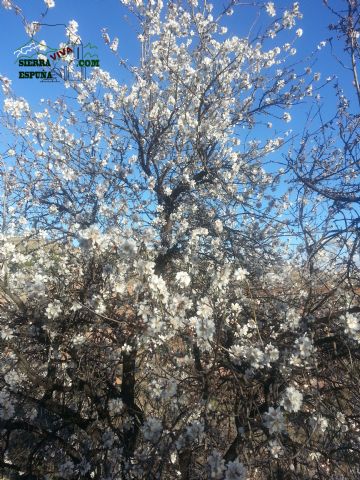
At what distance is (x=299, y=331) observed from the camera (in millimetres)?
3291

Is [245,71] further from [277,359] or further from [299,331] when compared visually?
[277,359]

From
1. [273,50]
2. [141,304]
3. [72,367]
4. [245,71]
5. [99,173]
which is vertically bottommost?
[72,367]

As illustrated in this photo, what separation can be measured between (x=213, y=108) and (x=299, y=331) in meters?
3.95

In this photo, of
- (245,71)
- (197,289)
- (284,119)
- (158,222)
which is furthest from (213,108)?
(197,289)

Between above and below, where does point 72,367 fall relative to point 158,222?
below

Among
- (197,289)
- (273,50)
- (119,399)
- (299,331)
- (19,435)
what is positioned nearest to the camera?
(299,331)

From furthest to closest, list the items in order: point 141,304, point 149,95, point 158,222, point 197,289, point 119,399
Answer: point 149,95 → point 158,222 → point 197,289 → point 119,399 → point 141,304

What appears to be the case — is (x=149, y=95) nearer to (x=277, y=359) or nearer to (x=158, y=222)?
(x=158, y=222)

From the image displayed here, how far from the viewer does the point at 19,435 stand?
14.1 ft

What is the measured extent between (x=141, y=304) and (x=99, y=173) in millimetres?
3777

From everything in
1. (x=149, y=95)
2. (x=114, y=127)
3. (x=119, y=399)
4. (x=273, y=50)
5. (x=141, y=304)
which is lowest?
(x=119, y=399)

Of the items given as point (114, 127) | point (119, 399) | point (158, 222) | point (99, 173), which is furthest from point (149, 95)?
point (119, 399)

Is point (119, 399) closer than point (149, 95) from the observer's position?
Yes

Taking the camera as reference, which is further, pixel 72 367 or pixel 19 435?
pixel 19 435
